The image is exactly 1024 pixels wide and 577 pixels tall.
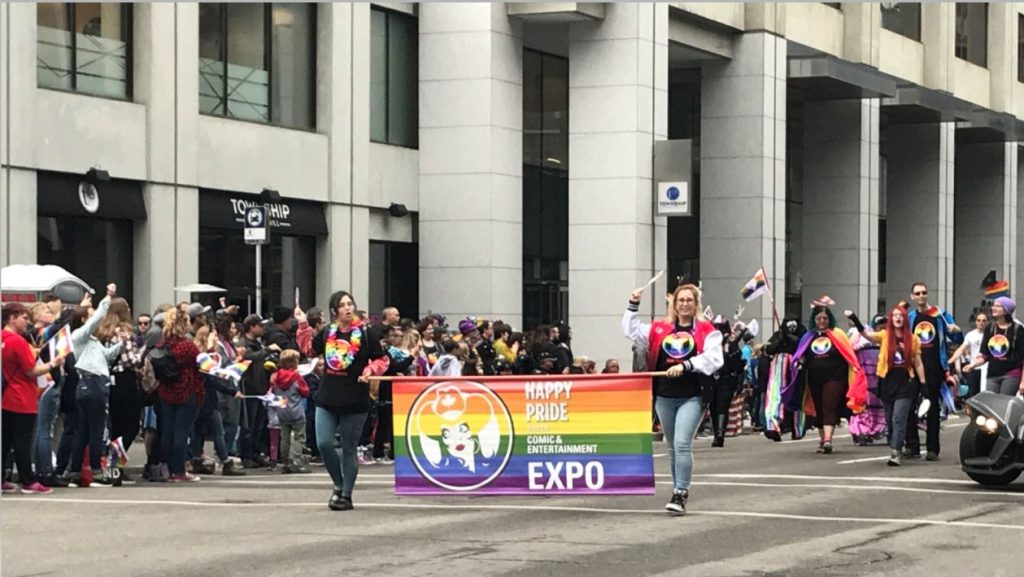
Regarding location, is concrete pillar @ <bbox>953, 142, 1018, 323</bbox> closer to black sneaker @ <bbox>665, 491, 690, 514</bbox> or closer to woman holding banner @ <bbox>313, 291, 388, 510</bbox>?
black sneaker @ <bbox>665, 491, 690, 514</bbox>

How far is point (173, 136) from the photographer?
2712 cm

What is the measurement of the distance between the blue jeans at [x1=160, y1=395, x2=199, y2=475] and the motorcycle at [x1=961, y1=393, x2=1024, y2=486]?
7419 millimetres

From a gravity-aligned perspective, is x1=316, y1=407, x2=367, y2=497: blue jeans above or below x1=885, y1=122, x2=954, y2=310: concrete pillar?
below

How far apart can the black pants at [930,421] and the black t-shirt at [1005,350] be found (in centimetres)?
181

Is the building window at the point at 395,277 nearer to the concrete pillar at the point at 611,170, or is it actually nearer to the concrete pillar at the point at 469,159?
the concrete pillar at the point at 469,159

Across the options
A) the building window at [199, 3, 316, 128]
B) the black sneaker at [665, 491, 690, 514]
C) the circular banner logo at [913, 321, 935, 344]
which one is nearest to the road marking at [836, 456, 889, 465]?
the circular banner logo at [913, 321, 935, 344]

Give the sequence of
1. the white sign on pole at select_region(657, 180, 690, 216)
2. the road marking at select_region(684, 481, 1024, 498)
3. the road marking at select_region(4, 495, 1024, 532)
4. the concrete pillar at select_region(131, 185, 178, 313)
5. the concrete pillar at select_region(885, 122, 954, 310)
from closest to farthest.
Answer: the road marking at select_region(4, 495, 1024, 532)
the road marking at select_region(684, 481, 1024, 498)
the concrete pillar at select_region(131, 185, 178, 313)
the white sign on pole at select_region(657, 180, 690, 216)
the concrete pillar at select_region(885, 122, 954, 310)

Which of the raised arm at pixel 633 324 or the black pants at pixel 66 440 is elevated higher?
the raised arm at pixel 633 324

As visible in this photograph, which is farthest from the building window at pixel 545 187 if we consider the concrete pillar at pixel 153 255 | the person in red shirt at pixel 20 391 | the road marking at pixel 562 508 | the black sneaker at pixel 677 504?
the black sneaker at pixel 677 504

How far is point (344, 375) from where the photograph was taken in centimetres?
1388

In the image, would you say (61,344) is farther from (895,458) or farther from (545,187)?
(545,187)

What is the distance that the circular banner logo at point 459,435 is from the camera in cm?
1436

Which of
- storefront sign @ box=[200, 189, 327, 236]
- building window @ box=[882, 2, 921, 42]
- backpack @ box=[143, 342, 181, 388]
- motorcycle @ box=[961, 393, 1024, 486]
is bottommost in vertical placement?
motorcycle @ box=[961, 393, 1024, 486]

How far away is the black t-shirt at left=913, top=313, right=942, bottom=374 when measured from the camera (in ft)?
63.7
